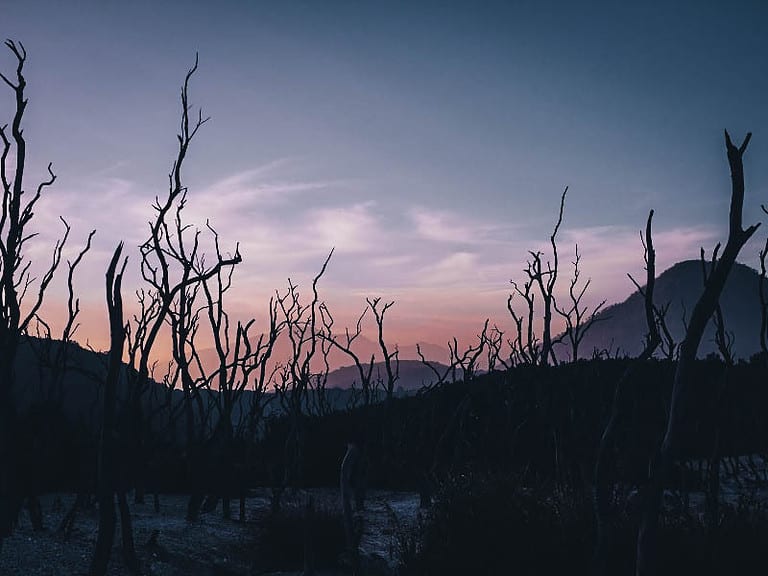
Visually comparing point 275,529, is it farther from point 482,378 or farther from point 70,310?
point 482,378

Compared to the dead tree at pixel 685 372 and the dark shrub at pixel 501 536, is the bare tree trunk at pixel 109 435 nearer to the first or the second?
the dark shrub at pixel 501 536

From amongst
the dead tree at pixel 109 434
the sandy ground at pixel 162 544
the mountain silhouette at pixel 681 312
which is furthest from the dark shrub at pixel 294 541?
the mountain silhouette at pixel 681 312

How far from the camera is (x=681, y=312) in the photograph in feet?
446

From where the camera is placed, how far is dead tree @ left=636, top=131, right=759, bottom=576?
14.7 feet

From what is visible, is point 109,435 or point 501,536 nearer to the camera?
point 109,435

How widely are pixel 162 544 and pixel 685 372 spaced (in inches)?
222

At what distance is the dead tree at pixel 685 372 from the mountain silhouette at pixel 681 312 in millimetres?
132703

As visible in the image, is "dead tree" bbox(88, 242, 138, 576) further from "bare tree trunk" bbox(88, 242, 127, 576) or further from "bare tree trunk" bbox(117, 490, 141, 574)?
"bare tree trunk" bbox(117, 490, 141, 574)

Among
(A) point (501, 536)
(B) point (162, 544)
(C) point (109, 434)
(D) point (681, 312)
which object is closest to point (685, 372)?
(A) point (501, 536)

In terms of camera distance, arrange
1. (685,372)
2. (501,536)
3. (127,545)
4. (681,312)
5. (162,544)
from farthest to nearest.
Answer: (681,312)
(162,544)
(127,545)
(501,536)
(685,372)

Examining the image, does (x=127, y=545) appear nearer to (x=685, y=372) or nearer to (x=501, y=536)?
(x=501, y=536)

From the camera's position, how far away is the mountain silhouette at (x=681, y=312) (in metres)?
138

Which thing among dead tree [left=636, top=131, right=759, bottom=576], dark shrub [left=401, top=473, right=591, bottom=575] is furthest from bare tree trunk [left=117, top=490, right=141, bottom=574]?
dead tree [left=636, top=131, right=759, bottom=576]

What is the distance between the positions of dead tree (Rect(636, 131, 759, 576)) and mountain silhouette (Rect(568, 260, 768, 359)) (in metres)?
133
